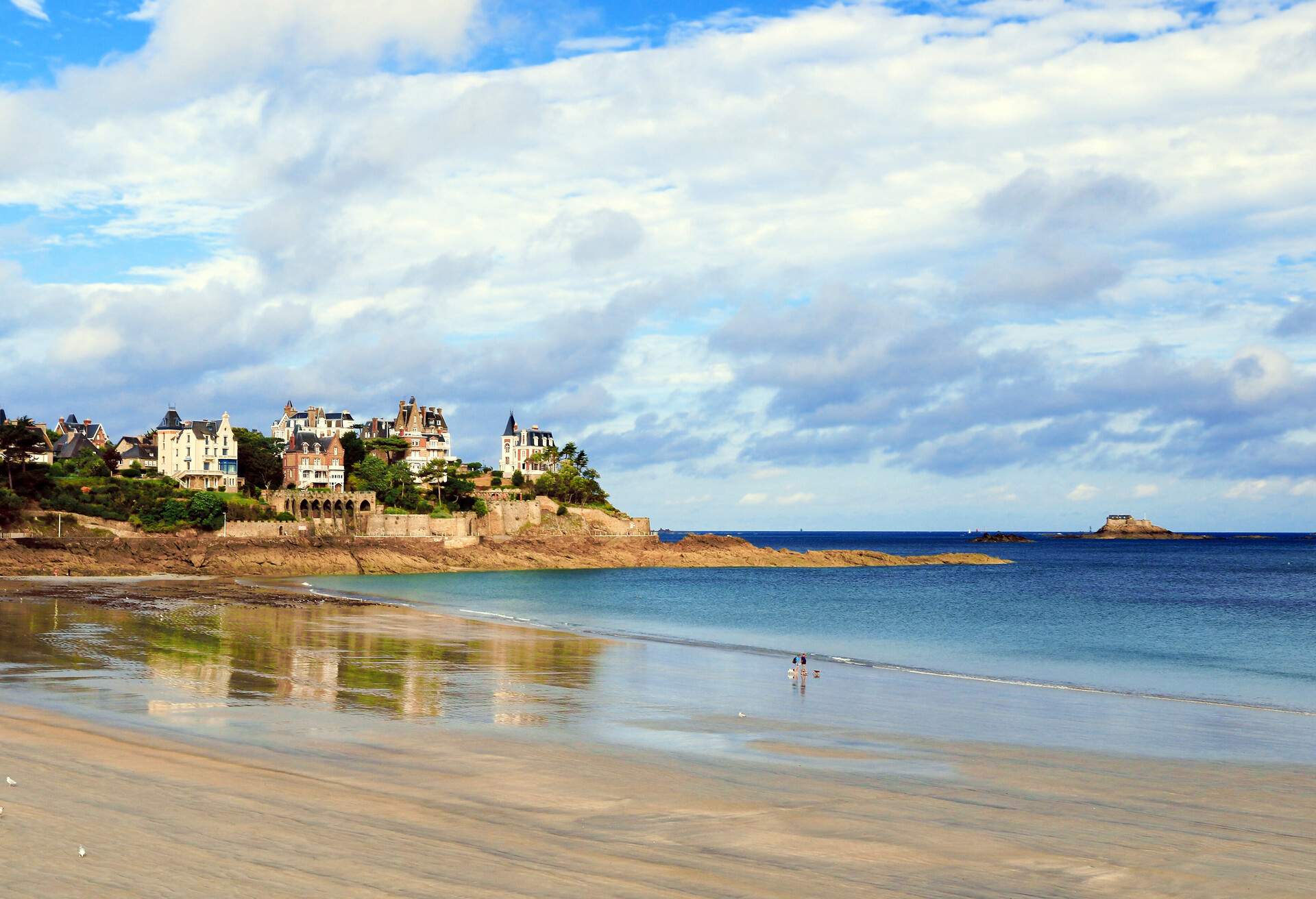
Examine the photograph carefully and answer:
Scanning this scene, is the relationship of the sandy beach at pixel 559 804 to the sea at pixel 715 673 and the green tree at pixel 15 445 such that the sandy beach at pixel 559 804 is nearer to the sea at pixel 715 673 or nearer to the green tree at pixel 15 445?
the sea at pixel 715 673

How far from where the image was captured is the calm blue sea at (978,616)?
29.6 meters

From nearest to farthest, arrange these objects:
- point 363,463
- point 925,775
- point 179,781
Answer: point 179,781, point 925,775, point 363,463

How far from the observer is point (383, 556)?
3408 inches

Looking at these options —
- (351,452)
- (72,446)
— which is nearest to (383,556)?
(351,452)

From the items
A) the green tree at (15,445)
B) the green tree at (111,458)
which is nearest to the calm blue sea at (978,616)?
the green tree at (15,445)

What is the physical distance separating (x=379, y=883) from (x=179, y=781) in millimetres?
4516

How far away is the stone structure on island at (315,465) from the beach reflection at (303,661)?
70.5m

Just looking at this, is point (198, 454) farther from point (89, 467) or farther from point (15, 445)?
point (15, 445)

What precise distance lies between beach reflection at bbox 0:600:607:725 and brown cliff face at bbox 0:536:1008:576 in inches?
1162

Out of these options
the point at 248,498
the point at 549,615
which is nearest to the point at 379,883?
the point at 549,615

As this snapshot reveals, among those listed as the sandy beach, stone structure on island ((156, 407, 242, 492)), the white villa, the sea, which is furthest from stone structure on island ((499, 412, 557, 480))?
the sandy beach

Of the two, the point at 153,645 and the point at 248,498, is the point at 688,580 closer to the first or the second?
the point at 248,498

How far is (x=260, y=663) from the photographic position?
24.6 metres

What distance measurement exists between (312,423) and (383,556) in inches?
2292
